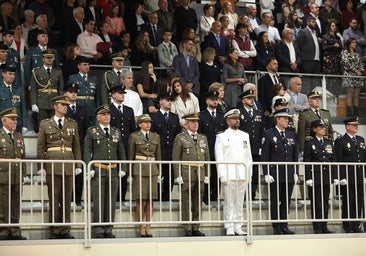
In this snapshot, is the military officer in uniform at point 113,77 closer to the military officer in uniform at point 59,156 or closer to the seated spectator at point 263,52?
the military officer in uniform at point 59,156

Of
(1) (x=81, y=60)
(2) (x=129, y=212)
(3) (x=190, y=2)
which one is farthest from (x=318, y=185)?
(3) (x=190, y=2)

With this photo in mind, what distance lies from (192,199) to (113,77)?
3.19 meters

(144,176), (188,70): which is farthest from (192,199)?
(188,70)

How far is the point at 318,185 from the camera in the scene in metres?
16.5

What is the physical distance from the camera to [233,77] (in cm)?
1958

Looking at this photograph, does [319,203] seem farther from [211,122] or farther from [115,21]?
[115,21]

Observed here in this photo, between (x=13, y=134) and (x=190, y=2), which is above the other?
(x=190, y=2)

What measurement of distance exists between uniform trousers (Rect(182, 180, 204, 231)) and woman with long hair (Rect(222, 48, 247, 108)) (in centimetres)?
374

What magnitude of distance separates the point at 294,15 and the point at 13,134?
849cm

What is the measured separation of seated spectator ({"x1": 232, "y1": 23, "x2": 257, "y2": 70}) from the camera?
67.3ft

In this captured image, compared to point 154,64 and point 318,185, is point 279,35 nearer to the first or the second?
point 154,64

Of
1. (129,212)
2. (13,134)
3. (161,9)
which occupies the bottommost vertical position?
(129,212)

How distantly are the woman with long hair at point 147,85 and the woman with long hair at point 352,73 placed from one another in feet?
13.0

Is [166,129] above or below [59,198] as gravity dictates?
above
